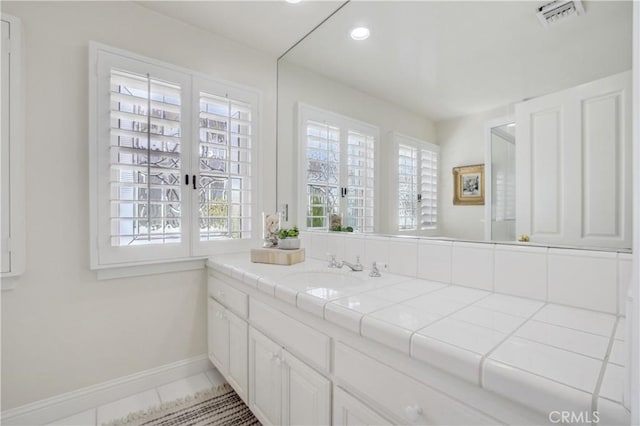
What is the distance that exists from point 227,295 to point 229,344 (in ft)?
0.90

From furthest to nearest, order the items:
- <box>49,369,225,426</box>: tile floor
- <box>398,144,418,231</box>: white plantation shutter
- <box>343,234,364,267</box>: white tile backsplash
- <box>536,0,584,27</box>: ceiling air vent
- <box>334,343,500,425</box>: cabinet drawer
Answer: <box>343,234,364,267</box>: white tile backsplash
<box>49,369,225,426</box>: tile floor
<box>398,144,418,231</box>: white plantation shutter
<box>536,0,584,27</box>: ceiling air vent
<box>334,343,500,425</box>: cabinet drawer

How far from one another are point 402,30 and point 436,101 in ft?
1.69

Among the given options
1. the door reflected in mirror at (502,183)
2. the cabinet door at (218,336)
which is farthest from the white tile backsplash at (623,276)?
the cabinet door at (218,336)

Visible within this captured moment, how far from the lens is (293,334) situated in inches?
43.7

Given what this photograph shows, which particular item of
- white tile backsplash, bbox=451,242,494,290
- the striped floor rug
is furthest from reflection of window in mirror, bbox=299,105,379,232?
the striped floor rug

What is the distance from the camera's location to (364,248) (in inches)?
64.7

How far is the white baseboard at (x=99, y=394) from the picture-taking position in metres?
1.44

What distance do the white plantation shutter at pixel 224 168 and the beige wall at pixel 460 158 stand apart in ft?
4.41

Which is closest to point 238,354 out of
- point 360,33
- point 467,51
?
point 467,51

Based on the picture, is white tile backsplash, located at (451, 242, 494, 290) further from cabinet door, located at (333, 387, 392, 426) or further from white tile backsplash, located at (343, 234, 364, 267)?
cabinet door, located at (333, 387, 392, 426)

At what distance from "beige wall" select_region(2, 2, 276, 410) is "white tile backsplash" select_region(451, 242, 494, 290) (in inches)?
66.0

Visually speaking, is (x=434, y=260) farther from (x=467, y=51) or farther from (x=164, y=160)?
(x=164, y=160)

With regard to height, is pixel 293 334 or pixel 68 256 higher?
pixel 68 256

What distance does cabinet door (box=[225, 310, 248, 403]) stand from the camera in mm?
1471
